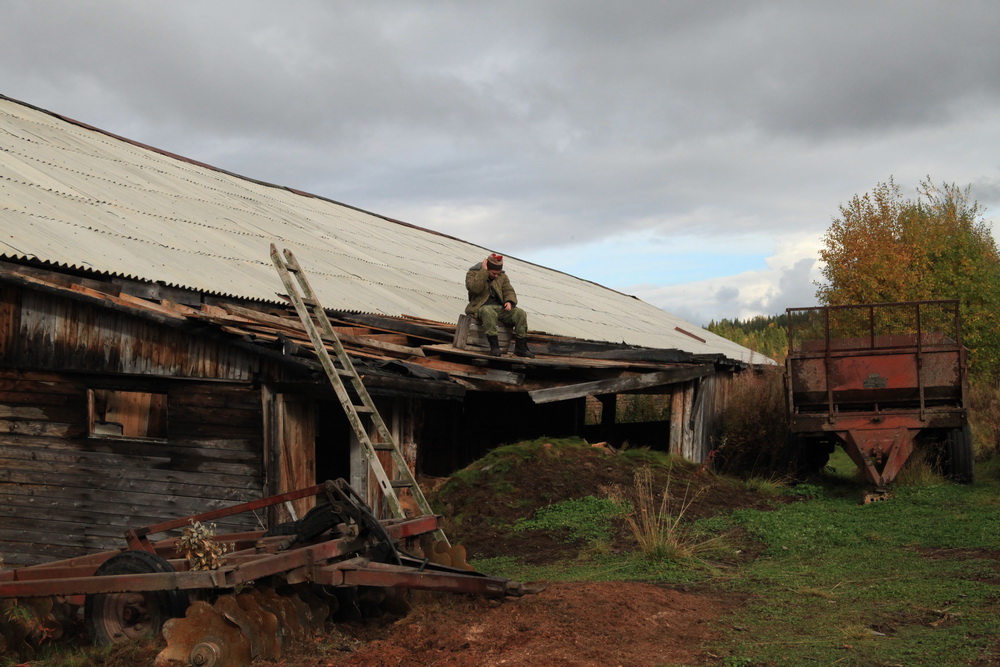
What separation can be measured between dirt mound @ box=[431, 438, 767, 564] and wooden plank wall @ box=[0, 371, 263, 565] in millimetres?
2421

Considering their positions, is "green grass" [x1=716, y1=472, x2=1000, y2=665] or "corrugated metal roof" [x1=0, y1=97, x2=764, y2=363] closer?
"green grass" [x1=716, y1=472, x2=1000, y2=665]

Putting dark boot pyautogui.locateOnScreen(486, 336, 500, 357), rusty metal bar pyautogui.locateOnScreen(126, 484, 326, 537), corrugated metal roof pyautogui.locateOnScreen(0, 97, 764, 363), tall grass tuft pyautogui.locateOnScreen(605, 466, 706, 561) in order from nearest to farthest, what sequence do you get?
rusty metal bar pyautogui.locateOnScreen(126, 484, 326, 537), tall grass tuft pyautogui.locateOnScreen(605, 466, 706, 561), corrugated metal roof pyautogui.locateOnScreen(0, 97, 764, 363), dark boot pyautogui.locateOnScreen(486, 336, 500, 357)

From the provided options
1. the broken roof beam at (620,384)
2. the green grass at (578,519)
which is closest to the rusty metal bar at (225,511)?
the green grass at (578,519)

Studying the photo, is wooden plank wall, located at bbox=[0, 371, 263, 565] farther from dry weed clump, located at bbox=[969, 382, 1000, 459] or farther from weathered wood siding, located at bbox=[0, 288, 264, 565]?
dry weed clump, located at bbox=[969, 382, 1000, 459]

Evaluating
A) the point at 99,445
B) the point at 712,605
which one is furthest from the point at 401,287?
the point at 712,605

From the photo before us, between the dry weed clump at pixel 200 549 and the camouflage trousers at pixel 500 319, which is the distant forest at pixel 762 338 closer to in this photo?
the camouflage trousers at pixel 500 319

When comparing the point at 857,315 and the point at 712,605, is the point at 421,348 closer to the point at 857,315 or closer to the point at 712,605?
the point at 712,605

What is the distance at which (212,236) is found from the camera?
14445 mm

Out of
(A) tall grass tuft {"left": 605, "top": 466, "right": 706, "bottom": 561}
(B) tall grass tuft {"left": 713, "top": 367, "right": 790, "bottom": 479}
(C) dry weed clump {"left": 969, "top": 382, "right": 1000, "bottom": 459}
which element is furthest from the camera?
(C) dry weed clump {"left": 969, "top": 382, "right": 1000, "bottom": 459}

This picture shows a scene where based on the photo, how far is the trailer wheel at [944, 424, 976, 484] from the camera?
12.2 metres

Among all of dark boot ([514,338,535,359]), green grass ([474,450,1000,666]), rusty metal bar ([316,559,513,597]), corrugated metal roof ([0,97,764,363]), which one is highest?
corrugated metal roof ([0,97,764,363])

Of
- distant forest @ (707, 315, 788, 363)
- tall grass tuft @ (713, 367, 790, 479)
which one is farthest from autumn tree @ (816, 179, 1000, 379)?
tall grass tuft @ (713, 367, 790, 479)

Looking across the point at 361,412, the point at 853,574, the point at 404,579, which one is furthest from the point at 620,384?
the point at 404,579

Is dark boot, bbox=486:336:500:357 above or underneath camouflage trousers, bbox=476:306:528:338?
underneath
